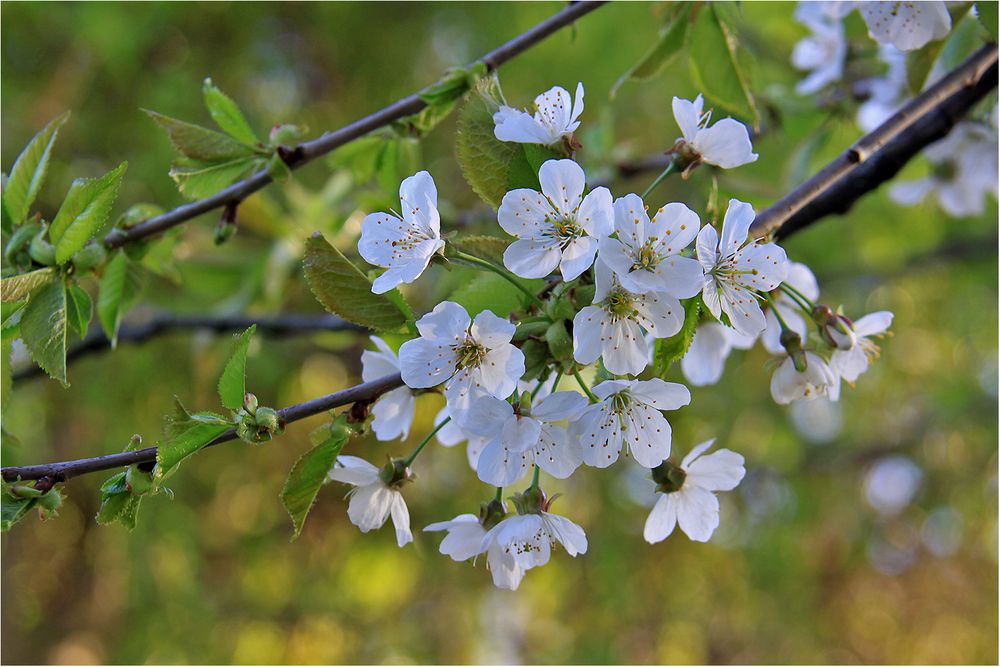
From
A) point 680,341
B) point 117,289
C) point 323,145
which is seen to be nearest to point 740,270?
point 680,341

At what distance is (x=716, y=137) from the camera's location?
661 millimetres

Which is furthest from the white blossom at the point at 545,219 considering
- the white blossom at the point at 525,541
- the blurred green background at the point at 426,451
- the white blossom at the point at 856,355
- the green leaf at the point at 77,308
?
the blurred green background at the point at 426,451

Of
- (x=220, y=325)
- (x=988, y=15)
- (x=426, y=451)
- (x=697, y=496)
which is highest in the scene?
(x=988, y=15)

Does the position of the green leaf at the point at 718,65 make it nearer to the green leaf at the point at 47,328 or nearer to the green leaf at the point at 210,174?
the green leaf at the point at 210,174

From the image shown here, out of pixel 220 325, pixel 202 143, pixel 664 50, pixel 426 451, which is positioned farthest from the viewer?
pixel 426 451

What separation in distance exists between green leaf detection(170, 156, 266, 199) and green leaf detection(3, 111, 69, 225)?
0.12m

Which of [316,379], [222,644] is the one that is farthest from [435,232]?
[222,644]

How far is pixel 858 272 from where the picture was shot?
97.6 inches

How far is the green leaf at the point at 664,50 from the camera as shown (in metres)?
0.85

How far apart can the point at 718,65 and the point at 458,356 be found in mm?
Answer: 472

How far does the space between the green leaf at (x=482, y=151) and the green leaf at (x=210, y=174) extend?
27 centimetres

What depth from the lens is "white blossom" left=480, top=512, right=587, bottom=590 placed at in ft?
2.10

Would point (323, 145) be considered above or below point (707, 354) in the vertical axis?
above

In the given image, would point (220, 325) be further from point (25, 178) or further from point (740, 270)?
point (740, 270)
